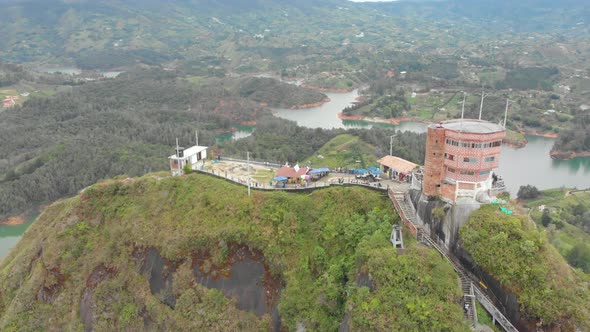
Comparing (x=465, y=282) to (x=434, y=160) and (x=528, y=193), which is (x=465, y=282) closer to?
(x=434, y=160)

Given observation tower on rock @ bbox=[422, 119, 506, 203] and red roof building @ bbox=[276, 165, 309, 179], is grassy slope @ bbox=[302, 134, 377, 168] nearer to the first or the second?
red roof building @ bbox=[276, 165, 309, 179]

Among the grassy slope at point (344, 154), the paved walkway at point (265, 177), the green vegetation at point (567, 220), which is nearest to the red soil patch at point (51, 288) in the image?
the paved walkway at point (265, 177)

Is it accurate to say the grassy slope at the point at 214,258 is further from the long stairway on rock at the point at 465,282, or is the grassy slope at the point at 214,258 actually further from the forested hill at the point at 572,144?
the forested hill at the point at 572,144

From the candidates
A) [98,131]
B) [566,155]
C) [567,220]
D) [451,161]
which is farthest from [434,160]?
[98,131]

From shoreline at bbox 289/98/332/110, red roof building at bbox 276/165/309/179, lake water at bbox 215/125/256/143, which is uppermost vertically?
red roof building at bbox 276/165/309/179

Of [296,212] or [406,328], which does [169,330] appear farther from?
[406,328]

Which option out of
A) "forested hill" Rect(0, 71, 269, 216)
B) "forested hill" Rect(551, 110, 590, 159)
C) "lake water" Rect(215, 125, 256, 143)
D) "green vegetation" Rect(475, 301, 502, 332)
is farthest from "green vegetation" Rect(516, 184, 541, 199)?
"lake water" Rect(215, 125, 256, 143)
